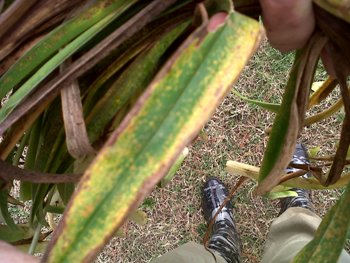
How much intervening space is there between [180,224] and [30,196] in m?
0.82

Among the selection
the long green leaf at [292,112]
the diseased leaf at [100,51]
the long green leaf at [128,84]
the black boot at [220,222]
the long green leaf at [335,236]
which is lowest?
the black boot at [220,222]

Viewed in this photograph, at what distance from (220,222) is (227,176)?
13 centimetres

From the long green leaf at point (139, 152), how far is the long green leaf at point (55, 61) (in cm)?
12

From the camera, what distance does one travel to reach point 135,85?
40 centimetres

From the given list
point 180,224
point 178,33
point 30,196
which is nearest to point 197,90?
point 178,33

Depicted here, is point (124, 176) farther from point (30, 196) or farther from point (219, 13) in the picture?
point (30, 196)

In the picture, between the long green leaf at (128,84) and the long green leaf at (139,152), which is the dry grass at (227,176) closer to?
the long green leaf at (128,84)

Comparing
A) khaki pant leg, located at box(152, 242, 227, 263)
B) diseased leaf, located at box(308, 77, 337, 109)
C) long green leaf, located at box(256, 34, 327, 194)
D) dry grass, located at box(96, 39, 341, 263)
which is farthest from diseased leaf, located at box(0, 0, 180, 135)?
dry grass, located at box(96, 39, 341, 263)

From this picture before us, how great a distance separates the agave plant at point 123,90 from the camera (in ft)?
0.88

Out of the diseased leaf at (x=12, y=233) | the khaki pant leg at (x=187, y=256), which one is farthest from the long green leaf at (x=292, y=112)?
the khaki pant leg at (x=187, y=256)

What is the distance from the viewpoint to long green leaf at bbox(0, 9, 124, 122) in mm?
369

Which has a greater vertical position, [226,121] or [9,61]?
[9,61]

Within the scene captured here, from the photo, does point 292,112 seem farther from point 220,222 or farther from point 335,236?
point 220,222

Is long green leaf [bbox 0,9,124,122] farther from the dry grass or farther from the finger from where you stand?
the dry grass
